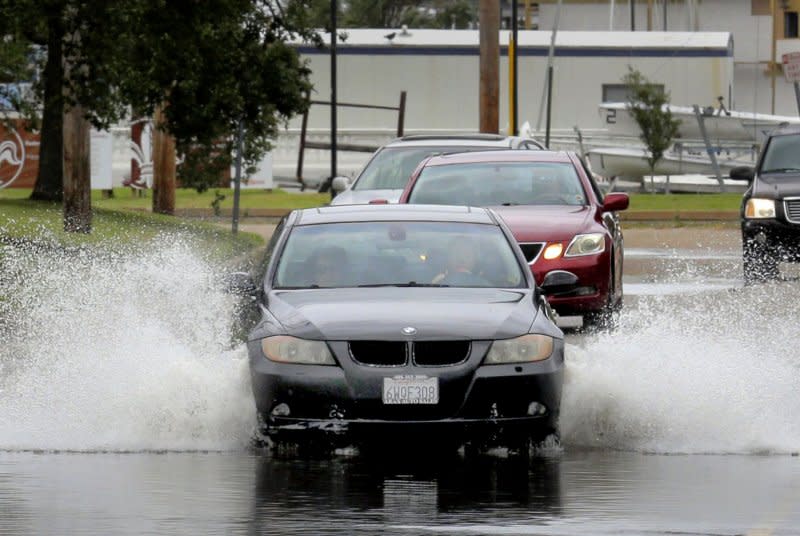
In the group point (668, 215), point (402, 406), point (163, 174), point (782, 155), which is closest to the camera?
point (402, 406)

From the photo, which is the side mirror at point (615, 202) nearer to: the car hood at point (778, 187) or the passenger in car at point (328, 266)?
the car hood at point (778, 187)

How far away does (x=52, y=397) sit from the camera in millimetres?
11430

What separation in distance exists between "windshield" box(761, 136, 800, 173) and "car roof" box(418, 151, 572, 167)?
20.5 ft

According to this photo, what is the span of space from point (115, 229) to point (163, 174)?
6953 millimetres

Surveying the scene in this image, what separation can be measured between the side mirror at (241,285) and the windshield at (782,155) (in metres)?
14.4

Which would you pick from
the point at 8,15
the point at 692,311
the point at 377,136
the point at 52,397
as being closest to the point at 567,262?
the point at 692,311

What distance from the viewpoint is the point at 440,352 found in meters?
9.73

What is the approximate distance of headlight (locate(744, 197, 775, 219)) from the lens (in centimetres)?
2325

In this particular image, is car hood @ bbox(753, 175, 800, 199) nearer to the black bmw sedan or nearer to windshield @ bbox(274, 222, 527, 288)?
windshield @ bbox(274, 222, 527, 288)

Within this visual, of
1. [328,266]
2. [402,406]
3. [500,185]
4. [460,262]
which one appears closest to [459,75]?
[500,185]

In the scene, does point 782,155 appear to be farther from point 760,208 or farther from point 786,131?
point 760,208

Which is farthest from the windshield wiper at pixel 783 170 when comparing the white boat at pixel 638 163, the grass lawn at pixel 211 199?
the white boat at pixel 638 163

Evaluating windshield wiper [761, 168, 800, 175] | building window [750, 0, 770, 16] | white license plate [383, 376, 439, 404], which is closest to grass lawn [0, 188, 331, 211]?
windshield wiper [761, 168, 800, 175]

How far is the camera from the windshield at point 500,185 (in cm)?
1795
